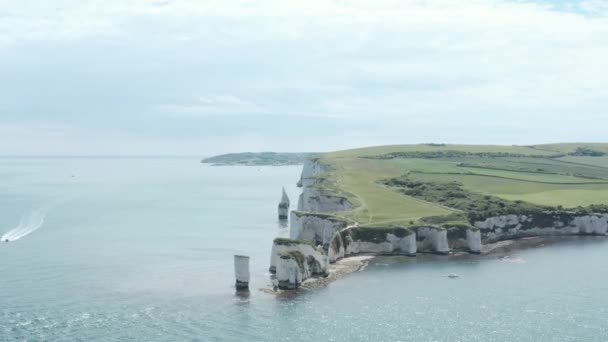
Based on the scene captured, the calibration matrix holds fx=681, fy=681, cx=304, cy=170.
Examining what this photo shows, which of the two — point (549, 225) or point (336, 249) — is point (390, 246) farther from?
point (549, 225)

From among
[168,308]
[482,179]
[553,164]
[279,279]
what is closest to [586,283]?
[279,279]

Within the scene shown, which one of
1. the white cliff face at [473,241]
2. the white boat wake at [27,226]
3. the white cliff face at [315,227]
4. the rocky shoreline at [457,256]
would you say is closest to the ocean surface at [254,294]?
the white boat wake at [27,226]

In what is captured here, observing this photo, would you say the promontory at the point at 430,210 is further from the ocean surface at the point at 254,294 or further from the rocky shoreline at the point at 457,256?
the ocean surface at the point at 254,294

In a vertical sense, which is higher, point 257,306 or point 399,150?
point 399,150

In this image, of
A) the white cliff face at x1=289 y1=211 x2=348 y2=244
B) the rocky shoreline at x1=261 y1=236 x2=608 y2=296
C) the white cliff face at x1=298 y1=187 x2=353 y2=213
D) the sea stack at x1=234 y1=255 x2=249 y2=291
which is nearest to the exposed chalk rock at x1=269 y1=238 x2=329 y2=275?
the rocky shoreline at x1=261 y1=236 x2=608 y2=296

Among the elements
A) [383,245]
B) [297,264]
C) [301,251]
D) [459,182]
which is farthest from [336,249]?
[459,182]

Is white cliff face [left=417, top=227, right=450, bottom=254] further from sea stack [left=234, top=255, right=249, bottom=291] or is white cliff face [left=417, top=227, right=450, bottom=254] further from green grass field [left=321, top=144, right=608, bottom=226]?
sea stack [left=234, top=255, right=249, bottom=291]

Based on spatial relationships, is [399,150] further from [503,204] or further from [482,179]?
[503,204]
